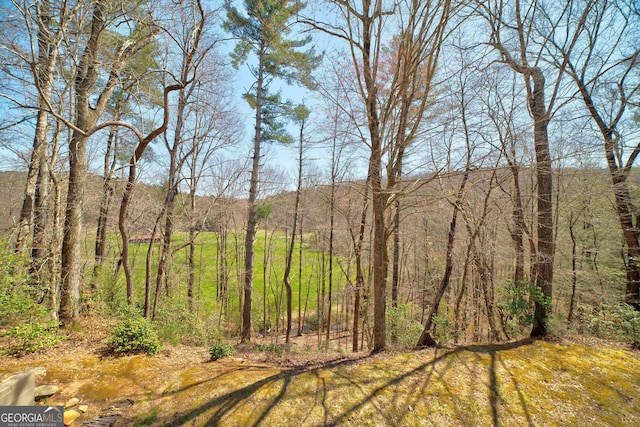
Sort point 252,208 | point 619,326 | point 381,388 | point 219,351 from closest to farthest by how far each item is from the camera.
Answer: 1. point 381,388
2. point 219,351
3. point 619,326
4. point 252,208

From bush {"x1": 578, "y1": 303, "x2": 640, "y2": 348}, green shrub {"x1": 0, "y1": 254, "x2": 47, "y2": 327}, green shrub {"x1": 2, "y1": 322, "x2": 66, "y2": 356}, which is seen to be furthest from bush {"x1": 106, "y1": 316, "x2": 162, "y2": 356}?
bush {"x1": 578, "y1": 303, "x2": 640, "y2": 348}

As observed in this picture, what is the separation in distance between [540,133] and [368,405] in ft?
17.5

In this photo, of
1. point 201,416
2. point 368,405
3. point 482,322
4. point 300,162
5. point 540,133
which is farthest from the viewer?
point 300,162

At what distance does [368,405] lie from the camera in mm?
2691

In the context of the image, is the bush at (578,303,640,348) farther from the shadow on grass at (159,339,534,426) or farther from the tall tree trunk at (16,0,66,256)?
the tall tree trunk at (16,0,66,256)

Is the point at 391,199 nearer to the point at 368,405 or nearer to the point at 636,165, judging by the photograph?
the point at 368,405

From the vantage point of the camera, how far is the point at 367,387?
2982mm

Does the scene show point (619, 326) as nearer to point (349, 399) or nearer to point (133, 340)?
point (349, 399)

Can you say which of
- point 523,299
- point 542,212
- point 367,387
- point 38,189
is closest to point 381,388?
point 367,387

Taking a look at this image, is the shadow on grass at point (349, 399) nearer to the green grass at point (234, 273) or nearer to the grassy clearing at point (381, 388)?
the grassy clearing at point (381, 388)

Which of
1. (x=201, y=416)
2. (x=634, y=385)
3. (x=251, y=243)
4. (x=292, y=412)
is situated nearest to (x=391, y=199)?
(x=292, y=412)
